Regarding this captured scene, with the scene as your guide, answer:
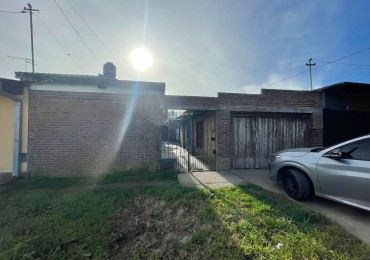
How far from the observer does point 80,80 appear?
20.3 feet

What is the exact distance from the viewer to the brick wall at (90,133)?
20.0ft

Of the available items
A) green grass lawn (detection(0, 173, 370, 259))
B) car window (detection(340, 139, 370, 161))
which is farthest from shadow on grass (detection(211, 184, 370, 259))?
car window (detection(340, 139, 370, 161))

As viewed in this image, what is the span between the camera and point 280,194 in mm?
4559

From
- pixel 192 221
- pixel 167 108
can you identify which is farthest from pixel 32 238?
pixel 167 108

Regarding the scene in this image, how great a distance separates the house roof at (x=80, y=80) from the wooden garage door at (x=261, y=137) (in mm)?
3735

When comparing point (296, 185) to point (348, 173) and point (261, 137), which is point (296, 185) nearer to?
point (348, 173)

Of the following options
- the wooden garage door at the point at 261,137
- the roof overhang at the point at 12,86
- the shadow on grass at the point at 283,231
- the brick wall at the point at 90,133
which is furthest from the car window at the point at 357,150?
the roof overhang at the point at 12,86

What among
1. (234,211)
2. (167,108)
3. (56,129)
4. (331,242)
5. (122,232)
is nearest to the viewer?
(331,242)

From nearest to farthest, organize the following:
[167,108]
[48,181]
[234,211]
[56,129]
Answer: [234,211]
[48,181]
[56,129]
[167,108]

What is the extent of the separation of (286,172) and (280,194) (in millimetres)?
563

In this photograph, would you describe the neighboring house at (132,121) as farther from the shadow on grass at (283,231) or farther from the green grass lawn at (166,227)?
the shadow on grass at (283,231)

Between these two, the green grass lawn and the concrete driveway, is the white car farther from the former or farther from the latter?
the green grass lawn

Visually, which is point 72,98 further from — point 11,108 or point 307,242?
point 307,242

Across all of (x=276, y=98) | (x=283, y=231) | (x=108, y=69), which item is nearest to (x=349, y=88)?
(x=276, y=98)
